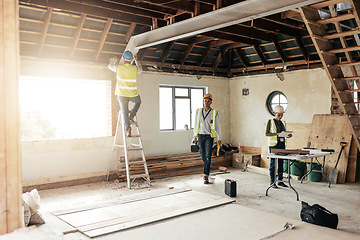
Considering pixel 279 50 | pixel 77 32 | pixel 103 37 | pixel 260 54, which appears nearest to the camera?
pixel 77 32

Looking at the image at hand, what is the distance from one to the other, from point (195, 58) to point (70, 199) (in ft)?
18.2

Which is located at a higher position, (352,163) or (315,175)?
(352,163)

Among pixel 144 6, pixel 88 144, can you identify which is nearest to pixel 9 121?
pixel 144 6

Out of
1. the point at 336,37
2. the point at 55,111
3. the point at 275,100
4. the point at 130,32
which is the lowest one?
the point at 275,100

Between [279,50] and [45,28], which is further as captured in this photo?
[279,50]

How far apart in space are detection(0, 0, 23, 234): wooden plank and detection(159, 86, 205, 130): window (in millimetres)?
7353

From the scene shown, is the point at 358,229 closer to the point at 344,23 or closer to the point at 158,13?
the point at 344,23

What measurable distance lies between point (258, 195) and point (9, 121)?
5.39 metres

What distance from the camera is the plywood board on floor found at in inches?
168

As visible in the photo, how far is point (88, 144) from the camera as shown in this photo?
7.64m

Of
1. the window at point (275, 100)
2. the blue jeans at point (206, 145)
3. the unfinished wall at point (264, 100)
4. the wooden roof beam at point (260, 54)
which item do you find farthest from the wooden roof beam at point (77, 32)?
the window at point (275, 100)

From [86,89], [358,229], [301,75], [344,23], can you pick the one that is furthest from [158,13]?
[86,89]

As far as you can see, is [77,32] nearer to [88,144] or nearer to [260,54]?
[88,144]

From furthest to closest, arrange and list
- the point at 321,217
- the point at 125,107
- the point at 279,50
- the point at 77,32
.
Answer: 1. the point at 279,50
2. the point at 125,107
3. the point at 77,32
4. the point at 321,217
